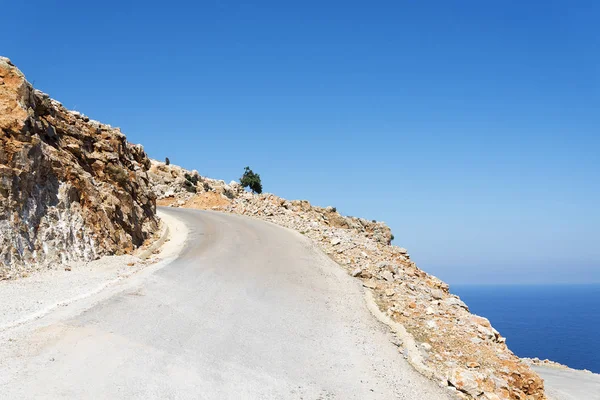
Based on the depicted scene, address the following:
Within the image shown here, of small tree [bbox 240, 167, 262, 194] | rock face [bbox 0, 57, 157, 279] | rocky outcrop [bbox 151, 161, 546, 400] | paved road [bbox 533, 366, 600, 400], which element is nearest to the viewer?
rocky outcrop [bbox 151, 161, 546, 400]

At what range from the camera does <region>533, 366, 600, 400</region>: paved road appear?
23688mm

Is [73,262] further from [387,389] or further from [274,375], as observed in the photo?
[387,389]

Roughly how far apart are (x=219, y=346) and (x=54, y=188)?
9.79 meters

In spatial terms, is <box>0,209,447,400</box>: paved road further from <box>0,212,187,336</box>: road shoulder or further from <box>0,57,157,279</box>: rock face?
<box>0,57,157,279</box>: rock face

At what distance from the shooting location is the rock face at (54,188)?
14078 mm

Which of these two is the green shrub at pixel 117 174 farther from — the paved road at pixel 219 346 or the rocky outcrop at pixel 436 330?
the rocky outcrop at pixel 436 330

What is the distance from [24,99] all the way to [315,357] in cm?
1376

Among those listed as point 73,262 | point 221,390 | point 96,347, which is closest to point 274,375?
point 221,390

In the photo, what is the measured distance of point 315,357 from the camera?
428 inches

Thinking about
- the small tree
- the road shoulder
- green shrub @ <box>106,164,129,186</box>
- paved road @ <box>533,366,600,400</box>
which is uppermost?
the small tree

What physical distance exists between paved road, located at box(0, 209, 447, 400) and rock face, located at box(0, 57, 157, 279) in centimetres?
333

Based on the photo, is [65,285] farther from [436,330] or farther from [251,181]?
[251,181]

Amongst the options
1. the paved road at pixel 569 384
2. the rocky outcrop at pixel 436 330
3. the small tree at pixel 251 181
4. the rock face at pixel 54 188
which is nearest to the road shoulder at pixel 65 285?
the rock face at pixel 54 188

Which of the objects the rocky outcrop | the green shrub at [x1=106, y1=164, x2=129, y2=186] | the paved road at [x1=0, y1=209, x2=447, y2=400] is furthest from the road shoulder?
the rocky outcrop
